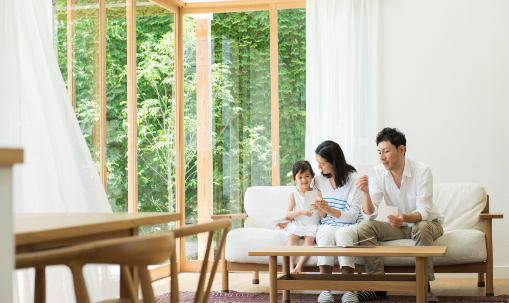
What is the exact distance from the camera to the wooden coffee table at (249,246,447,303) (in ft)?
8.43

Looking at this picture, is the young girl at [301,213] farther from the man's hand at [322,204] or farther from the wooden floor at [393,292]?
the wooden floor at [393,292]

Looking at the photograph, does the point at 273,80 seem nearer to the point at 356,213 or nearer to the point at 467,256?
the point at 356,213

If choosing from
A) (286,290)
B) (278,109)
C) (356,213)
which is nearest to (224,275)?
(286,290)

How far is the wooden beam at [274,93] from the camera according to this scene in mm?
4773

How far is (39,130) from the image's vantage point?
8.36 ft

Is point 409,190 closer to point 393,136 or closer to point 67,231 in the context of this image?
point 393,136

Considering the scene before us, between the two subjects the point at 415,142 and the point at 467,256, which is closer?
the point at 467,256

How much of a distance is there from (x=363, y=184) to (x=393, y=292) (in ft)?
2.88

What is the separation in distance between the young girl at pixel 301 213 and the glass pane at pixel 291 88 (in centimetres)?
97

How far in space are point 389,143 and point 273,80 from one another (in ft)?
5.76

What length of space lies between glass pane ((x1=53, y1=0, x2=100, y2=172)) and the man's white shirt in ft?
6.28

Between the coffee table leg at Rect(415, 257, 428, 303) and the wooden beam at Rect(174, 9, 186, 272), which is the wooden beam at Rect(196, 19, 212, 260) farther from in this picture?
the coffee table leg at Rect(415, 257, 428, 303)

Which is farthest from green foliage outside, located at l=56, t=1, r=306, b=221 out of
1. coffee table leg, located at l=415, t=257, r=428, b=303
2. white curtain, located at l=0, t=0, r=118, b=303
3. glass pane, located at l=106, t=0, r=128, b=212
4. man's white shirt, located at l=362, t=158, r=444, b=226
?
coffee table leg, located at l=415, t=257, r=428, b=303

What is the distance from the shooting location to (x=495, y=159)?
166 inches
